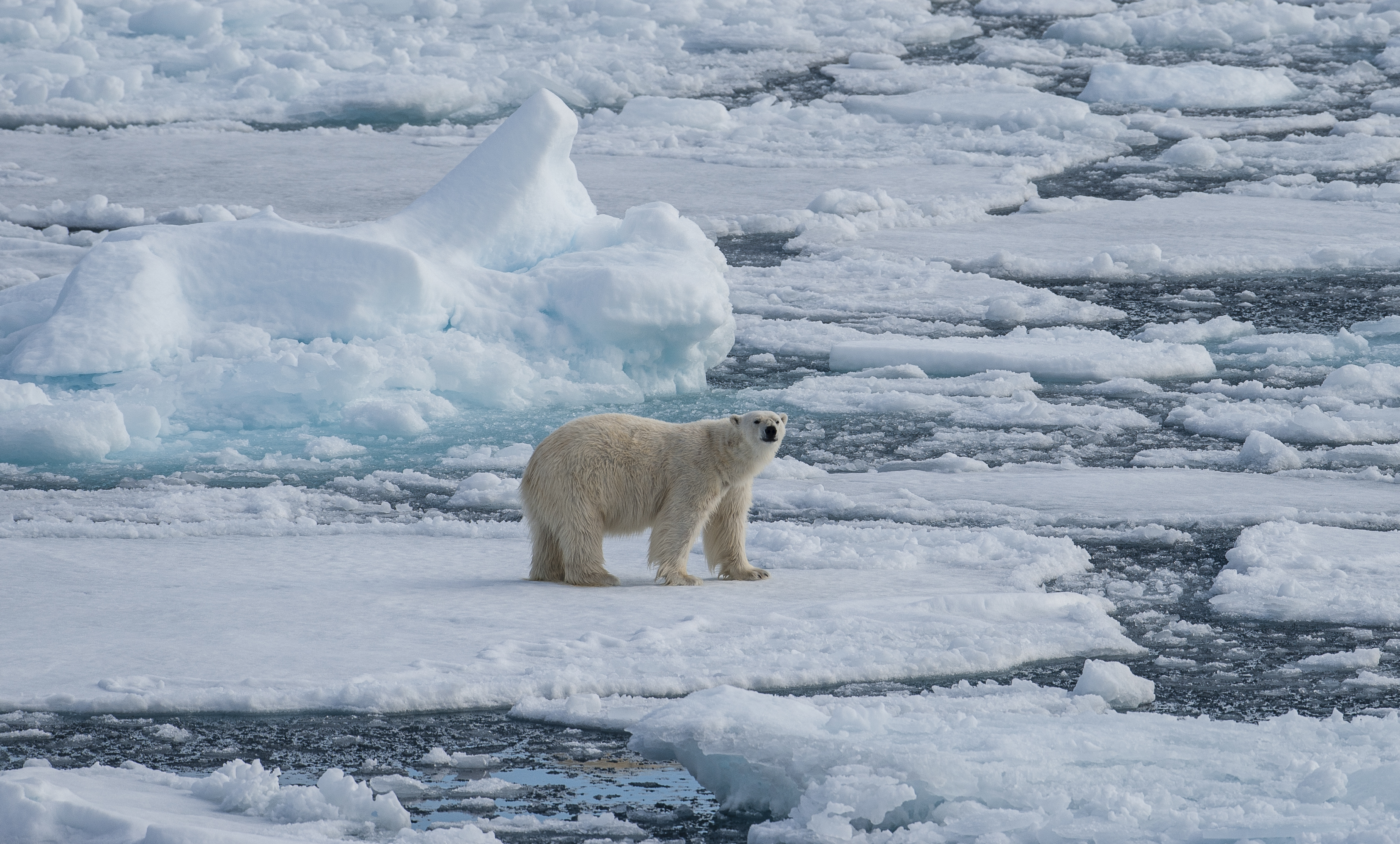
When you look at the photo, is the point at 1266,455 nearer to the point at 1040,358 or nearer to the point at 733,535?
the point at 1040,358

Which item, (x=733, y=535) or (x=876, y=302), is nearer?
(x=733, y=535)

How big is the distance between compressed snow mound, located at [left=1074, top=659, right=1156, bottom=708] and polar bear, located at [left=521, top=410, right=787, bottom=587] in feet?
4.23

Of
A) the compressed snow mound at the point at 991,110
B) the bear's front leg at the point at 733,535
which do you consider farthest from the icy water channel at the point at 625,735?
the compressed snow mound at the point at 991,110

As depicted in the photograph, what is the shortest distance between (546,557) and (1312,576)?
2469mm

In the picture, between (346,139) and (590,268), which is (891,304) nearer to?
(590,268)

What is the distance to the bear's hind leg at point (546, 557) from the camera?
474 centimetres

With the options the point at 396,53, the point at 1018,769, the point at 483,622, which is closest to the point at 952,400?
the point at 483,622

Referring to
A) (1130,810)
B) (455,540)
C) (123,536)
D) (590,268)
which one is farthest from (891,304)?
(1130,810)

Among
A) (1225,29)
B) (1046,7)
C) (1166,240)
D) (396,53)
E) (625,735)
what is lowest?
(625,735)

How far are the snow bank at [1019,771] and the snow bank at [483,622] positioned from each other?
48 centimetres

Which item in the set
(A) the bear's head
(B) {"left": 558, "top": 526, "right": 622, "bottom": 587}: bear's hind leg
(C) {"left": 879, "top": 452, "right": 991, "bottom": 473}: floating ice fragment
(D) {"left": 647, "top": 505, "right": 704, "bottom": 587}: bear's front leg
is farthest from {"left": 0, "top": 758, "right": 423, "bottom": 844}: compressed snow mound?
(C) {"left": 879, "top": 452, "right": 991, "bottom": 473}: floating ice fragment

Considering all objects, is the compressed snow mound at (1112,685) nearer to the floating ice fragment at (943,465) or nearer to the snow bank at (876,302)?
the floating ice fragment at (943,465)

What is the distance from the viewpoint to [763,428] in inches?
183

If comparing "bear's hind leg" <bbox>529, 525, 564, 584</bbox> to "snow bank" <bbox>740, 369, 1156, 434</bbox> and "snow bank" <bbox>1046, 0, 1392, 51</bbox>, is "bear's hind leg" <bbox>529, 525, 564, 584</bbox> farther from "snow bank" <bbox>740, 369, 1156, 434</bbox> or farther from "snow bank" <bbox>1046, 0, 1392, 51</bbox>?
"snow bank" <bbox>1046, 0, 1392, 51</bbox>
